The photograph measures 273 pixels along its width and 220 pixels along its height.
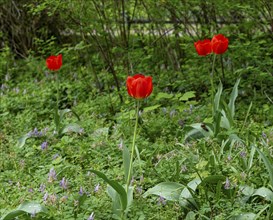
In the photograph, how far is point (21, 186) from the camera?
3.33 m

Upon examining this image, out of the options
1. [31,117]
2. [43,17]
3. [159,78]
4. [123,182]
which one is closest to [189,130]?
[123,182]

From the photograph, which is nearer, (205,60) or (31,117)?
(31,117)

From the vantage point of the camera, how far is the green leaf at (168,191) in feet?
9.36

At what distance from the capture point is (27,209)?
267cm

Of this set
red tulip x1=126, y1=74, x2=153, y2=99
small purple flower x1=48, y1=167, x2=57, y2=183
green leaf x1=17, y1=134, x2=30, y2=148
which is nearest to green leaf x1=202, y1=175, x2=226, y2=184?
red tulip x1=126, y1=74, x2=153, y2=99

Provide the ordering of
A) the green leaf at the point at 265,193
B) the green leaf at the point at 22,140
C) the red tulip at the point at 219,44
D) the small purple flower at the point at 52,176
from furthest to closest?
the green leaf at the point at 22,140, the red tulip at the point at 219,44, the small purple flower at the point at 52,176, the green leaf at the point at 265,193

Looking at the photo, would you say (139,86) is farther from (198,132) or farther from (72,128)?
(72,128)

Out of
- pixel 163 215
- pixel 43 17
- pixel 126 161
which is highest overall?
pixel 43 17

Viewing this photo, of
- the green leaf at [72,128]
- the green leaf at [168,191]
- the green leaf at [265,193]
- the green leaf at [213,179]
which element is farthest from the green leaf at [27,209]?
the green leaf at [72,128]

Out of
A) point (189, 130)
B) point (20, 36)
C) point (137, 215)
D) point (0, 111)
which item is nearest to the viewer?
point (137, 215)

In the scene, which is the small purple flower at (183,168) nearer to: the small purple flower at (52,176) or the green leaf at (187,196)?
the green leaf at (187,196)

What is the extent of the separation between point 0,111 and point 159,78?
1652mm

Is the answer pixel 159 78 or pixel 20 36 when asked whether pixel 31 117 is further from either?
pixel 20 36

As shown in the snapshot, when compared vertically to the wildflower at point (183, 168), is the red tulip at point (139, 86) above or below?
above
